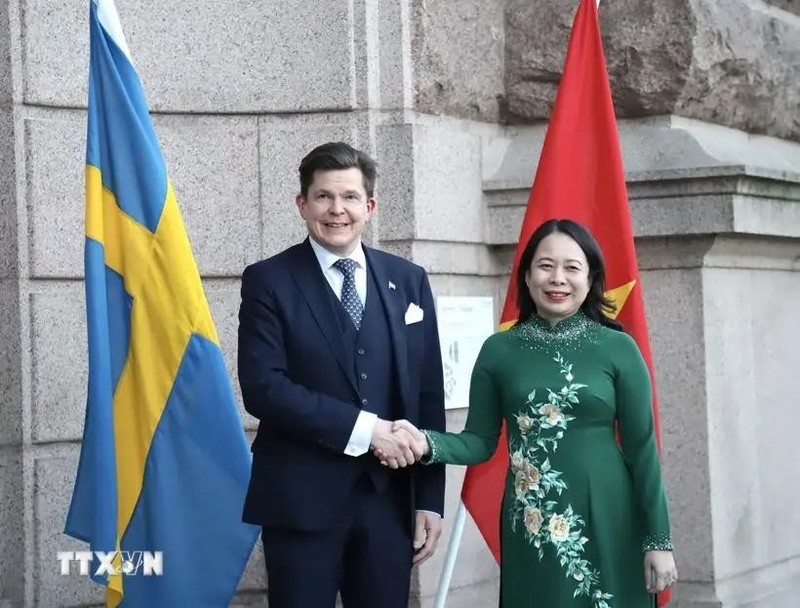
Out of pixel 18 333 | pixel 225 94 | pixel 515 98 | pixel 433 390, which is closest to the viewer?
pixel 433 390

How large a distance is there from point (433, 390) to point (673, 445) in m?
1.77

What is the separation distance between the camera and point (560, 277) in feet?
12.1

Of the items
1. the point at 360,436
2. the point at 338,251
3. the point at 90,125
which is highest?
the point at 90,125

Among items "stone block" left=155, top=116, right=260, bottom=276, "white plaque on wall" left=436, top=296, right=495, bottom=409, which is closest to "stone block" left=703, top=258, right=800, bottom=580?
"white plaque on wall" left=436, top=296, right=495, bottom=409

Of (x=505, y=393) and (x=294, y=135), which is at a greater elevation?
(x=294, y=135)

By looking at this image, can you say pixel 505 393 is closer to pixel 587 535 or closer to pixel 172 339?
pixel 587 535

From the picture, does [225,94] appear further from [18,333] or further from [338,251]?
[338,251]

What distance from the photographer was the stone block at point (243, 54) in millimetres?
5316

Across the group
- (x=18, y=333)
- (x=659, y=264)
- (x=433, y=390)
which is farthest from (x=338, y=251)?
(x=659, y=264)

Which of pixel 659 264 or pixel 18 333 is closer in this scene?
pixel 18 333

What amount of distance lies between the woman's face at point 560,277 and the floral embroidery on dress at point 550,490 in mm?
127

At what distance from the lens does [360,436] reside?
12.0 feet

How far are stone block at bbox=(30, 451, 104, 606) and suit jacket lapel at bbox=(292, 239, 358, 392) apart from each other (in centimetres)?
157

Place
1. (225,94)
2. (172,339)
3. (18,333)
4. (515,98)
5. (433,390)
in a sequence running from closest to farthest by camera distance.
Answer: (433,390)
(172,339)
(18,333)
(225,94)
(515,98)
